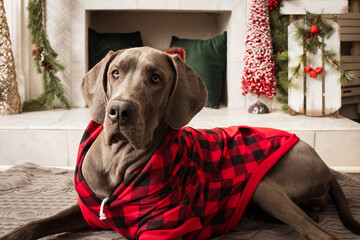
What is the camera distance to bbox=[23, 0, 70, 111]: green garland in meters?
3.28

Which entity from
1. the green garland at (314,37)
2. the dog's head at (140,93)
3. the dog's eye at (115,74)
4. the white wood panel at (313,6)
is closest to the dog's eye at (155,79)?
the dog's head at (140,93)

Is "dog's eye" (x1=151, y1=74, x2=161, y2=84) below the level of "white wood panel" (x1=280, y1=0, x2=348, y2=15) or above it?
below

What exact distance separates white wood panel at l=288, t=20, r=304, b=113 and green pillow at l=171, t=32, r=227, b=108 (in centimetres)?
64

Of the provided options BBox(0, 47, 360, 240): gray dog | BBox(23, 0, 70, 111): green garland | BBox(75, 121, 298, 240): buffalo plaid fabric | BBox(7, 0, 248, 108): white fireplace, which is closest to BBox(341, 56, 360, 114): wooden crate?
BBox(7, 0, 248, 108): white fireplace

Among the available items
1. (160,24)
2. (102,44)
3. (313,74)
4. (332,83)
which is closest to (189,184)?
(313,74)

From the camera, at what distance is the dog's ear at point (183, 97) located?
1504mm

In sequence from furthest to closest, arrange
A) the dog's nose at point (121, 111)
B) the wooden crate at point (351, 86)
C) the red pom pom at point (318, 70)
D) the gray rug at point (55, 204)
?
the wooden crate at point (351, 86) < the red pom pom at point (318, 70) < the gray rug at point (55, 204) < the dog's nose at point (121, 111)

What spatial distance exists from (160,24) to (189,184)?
272 centimetres

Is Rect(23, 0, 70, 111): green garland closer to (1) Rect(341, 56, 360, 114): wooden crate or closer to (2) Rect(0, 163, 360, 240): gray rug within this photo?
(2) Rect(0, 163, 360, 240): gray rug

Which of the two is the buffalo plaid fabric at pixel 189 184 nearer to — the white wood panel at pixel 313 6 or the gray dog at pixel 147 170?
the gray dog at pixel 147 170

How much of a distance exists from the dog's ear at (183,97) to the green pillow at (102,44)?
2.20 meters

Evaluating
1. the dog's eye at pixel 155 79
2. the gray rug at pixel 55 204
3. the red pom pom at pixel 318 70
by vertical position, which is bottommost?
the gray rug at pixel 55 204

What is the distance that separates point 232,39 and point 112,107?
233cm

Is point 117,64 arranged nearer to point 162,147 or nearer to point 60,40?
point 162,147
